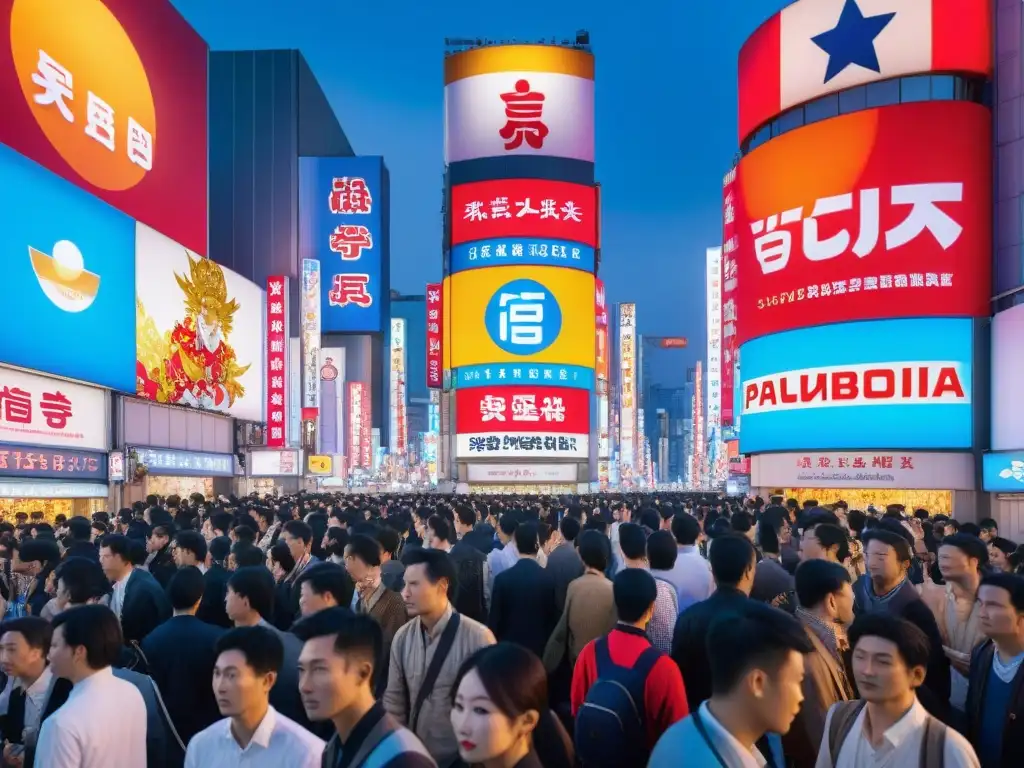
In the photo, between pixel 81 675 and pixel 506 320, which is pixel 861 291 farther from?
pixel 81 675

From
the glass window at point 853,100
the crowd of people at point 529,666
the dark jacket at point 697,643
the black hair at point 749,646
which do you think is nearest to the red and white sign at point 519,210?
the glass window at point 853,100

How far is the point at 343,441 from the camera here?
2303 inches

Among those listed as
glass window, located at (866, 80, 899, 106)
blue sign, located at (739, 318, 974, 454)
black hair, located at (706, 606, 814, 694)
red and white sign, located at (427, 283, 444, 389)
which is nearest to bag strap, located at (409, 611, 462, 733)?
black hair, located at (706, 606, 814, 694)

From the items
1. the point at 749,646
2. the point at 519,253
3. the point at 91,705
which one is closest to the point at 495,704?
the point at 749,646

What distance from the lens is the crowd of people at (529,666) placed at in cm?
253

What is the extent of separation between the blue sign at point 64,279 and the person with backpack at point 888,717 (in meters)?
20.4

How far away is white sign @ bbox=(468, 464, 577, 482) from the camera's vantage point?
37031mm

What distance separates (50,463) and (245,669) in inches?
807

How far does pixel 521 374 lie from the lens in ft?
121

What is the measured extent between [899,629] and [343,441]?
187 ft

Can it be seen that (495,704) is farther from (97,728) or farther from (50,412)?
(50,412)

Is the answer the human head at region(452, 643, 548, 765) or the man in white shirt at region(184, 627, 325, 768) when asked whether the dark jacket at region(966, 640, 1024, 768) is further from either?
the man in white shirt at region(184, 627, 325, 768)

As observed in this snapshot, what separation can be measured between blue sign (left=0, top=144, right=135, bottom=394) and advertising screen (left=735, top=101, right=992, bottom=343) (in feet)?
59.1

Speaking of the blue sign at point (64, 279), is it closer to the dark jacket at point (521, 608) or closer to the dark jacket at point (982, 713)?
the dark jacket at point (521, 608)
